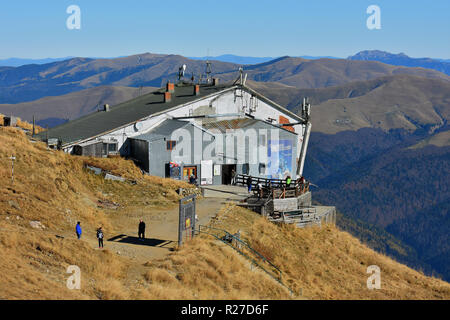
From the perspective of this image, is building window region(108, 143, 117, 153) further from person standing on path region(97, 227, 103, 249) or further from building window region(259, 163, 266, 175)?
person standing on path region(97, 227, 103, 249)

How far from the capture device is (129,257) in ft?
62.6

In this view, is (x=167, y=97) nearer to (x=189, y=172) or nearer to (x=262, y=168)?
(x=189, y=172)

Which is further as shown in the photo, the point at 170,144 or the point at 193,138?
the point at 193,138

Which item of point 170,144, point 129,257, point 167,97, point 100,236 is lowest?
point 129,257

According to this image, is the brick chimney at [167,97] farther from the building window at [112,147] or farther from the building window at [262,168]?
the building window at [262,168]

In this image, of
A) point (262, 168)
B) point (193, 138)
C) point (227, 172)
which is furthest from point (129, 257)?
point (262, 168)

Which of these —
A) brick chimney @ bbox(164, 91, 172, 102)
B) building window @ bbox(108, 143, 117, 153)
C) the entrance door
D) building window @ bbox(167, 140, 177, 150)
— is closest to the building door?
building window @ bbox(167, 140, 177, 150)

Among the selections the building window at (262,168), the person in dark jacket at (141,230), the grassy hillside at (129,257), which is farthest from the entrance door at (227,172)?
the person in dark jacket at (141,230)

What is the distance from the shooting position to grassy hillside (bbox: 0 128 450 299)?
15.3 m

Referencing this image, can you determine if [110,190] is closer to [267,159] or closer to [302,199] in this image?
[302,199]

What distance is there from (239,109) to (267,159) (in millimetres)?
8425

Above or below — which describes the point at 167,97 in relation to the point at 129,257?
above

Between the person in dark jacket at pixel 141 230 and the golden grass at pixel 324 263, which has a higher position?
the person in dark jacket at pixel 141 230

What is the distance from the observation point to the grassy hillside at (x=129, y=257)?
15320mm
